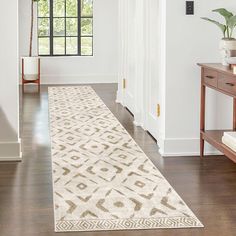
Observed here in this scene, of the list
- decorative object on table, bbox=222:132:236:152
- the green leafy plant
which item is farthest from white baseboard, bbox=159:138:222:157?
the green leafy plant

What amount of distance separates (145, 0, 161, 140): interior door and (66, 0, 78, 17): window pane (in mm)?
5217

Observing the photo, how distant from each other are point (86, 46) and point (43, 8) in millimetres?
1102

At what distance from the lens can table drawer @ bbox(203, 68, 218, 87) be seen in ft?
15.9

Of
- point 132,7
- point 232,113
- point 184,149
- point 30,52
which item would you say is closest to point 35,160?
point 184,149

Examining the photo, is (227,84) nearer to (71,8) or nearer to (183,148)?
(183,148)

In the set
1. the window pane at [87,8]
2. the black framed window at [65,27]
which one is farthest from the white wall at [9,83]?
the window pane at [87,8]

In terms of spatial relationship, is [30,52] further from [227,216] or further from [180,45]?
[227,216]

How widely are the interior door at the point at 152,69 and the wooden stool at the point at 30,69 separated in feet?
14.2

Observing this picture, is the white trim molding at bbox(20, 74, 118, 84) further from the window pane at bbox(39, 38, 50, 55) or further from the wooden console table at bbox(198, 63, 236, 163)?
the wooden console table at bbox(198, 63, 236, 163)

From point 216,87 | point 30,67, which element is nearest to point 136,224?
point 216,87

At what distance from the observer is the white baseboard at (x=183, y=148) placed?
5.40 meters

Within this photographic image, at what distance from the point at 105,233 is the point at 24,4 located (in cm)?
834

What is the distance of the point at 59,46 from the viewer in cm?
1152

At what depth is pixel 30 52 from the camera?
1062 centimetres
